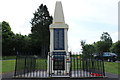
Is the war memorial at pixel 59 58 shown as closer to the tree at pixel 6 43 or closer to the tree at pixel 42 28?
the tree at pixel 42 28

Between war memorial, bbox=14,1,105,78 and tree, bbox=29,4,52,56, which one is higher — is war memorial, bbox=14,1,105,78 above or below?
below

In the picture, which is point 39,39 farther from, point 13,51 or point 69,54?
point 69,54

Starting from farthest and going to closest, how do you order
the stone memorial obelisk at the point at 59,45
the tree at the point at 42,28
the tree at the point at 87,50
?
1. the tree at the point at 42,28
2. the tree at the point at 87,50
3. the stone memorial obelisk at the point at 59,45

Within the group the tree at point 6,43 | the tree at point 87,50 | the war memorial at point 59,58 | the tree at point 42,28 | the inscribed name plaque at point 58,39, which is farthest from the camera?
the tree at point 6,43

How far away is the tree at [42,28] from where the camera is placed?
135 ft

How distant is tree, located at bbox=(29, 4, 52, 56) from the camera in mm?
41062

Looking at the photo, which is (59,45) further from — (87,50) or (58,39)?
(87,50)

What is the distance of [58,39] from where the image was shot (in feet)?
37.0

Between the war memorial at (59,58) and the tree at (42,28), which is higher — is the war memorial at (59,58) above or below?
below

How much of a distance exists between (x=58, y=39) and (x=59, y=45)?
1.45ft

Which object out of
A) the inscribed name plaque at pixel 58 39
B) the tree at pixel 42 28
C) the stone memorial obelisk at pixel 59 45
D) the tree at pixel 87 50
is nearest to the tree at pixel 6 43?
the tree at pixel 42 28

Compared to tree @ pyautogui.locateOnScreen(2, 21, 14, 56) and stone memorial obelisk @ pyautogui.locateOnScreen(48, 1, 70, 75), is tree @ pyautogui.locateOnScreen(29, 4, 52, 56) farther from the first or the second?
stone memorial obelisk @ pyautogui.locateOnScreen(48, 1, 70, 75)

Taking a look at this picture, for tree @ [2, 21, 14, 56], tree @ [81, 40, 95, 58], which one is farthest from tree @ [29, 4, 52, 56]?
tree @ [81, 40, 95, 58]

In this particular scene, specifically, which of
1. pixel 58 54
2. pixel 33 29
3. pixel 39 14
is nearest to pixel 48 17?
pixel 39 14
